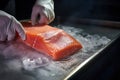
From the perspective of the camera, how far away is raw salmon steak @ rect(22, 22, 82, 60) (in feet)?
4.28

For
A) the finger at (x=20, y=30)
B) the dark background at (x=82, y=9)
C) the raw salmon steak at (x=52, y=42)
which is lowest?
the dark background at (x=82, y=9)

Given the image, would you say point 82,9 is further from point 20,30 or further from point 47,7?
point 20,30

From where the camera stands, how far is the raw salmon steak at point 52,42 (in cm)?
130

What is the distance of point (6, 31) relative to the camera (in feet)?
4.48

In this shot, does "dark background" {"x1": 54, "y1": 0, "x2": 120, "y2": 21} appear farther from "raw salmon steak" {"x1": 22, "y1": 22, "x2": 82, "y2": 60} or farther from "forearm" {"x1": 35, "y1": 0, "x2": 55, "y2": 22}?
"raw salmon steak" {"x1": 22, "y1": 22, "x2": 82, "y2": 60}

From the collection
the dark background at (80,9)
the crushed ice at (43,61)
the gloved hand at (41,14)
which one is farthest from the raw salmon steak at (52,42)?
the dark background at (80,9)

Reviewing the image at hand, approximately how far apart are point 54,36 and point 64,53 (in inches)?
5.4

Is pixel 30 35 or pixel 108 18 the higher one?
pixel 30 35

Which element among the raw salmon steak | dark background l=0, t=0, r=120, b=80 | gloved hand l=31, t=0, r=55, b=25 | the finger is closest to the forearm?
gloved hand l=31, t=0, r=55, b=25

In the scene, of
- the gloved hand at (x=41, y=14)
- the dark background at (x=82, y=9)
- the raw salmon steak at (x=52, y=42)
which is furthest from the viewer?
the dark background at (x=82, y=9)

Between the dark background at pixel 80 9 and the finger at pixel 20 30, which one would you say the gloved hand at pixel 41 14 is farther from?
the dark background at pixel 80 9

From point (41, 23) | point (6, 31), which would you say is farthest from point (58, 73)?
point (41, 23)

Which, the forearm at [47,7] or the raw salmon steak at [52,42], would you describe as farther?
the forearm at [47,7]

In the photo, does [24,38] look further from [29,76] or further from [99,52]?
[99,52]
